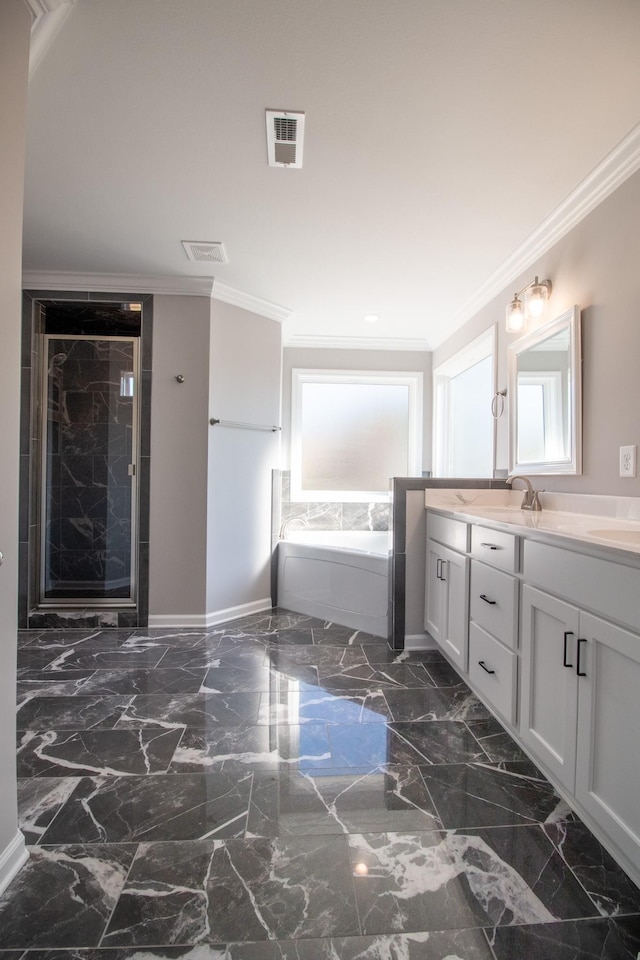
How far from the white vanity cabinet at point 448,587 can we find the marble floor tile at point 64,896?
1523 millimetres

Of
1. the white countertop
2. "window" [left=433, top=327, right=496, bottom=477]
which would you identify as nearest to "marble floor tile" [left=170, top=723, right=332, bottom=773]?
the white countertop

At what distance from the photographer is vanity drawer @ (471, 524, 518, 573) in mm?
1627

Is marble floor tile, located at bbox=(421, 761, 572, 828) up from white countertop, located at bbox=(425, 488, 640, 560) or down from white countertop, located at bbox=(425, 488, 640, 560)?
down

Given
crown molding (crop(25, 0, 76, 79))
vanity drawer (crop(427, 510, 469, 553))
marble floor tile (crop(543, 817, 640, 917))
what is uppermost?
crown molding (crop(25, 0, 76, 79))

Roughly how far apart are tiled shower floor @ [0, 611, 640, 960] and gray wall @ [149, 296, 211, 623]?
86 centimetres

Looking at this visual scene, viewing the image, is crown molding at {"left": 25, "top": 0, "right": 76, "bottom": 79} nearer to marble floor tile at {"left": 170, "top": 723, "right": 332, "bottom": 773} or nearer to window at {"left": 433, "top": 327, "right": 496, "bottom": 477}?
marble floor tile at {"left": 170, "top": 723, "right": 332, "bottom": 773}

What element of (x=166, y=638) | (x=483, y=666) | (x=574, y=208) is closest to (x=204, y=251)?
(x=574, y=208)

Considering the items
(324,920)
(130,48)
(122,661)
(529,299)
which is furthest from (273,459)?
(324,920)

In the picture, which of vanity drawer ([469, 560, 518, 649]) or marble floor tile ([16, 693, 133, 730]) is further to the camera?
marble floor tile ([16, 693, 133, 730])

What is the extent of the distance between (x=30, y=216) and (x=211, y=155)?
3.77ft

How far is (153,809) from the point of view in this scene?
53.1 inches

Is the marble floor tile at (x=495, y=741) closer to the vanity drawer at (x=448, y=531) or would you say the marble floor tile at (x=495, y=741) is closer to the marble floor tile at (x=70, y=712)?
the vanity drawer at (x=448, y=531)

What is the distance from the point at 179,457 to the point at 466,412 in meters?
2.33

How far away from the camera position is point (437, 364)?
4.05 m
